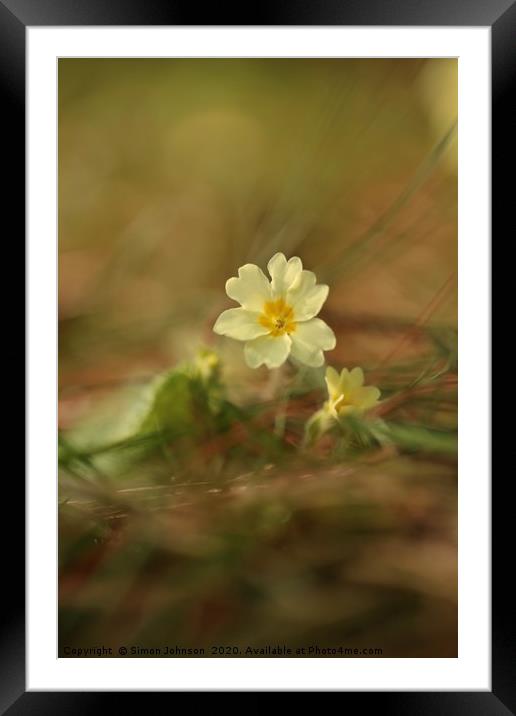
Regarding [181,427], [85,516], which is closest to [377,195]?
[181,427]

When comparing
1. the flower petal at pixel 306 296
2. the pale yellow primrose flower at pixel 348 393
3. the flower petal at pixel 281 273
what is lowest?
the pale yellow primrose flower at pixel 348 393

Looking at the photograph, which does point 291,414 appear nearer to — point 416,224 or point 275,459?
point 275,459

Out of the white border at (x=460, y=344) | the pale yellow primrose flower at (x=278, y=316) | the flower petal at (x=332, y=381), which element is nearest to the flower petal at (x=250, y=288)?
the pale yellow primrose flower at (x=278, y=316)

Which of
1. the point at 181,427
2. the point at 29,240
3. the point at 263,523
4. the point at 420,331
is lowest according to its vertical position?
the point at 263,523

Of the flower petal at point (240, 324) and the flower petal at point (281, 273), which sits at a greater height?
the flower petal at point (281, 273)

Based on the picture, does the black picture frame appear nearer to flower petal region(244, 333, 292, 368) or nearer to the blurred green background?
the blurred green background

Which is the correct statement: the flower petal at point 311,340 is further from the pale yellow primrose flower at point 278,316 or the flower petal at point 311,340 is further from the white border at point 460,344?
the white border at point 460,344
